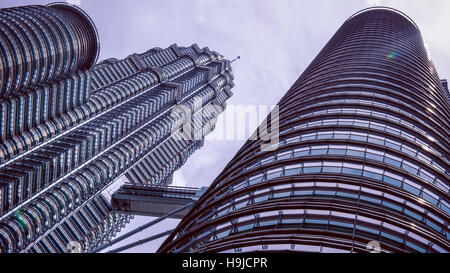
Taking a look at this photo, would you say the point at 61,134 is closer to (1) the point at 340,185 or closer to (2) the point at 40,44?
(2) the point at 40,44

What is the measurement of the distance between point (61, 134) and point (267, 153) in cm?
10443

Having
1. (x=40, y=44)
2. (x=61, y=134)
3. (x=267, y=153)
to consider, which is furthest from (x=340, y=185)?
(x=61, y=134)

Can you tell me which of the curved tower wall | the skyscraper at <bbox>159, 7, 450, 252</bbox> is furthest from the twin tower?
the curved tower wall

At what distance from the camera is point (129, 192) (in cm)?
10981

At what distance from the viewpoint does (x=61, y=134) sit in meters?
118

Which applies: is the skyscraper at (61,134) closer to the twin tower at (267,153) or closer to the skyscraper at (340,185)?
the twin tower at (267,153)

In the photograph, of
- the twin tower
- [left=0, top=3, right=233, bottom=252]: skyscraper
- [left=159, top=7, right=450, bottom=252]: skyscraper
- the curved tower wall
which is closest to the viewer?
[left=159, top=7, right=450, bottom=252]: skyscraper

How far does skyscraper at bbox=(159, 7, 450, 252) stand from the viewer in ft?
56.8

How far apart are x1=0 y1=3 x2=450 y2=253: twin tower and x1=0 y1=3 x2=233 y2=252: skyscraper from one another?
0.39 m

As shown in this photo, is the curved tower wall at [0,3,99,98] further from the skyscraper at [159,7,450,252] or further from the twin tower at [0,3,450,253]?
the skyscraper at [159,7,450,252]

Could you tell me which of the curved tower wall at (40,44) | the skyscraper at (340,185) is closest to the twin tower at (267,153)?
the skyscraper at (340,185)
